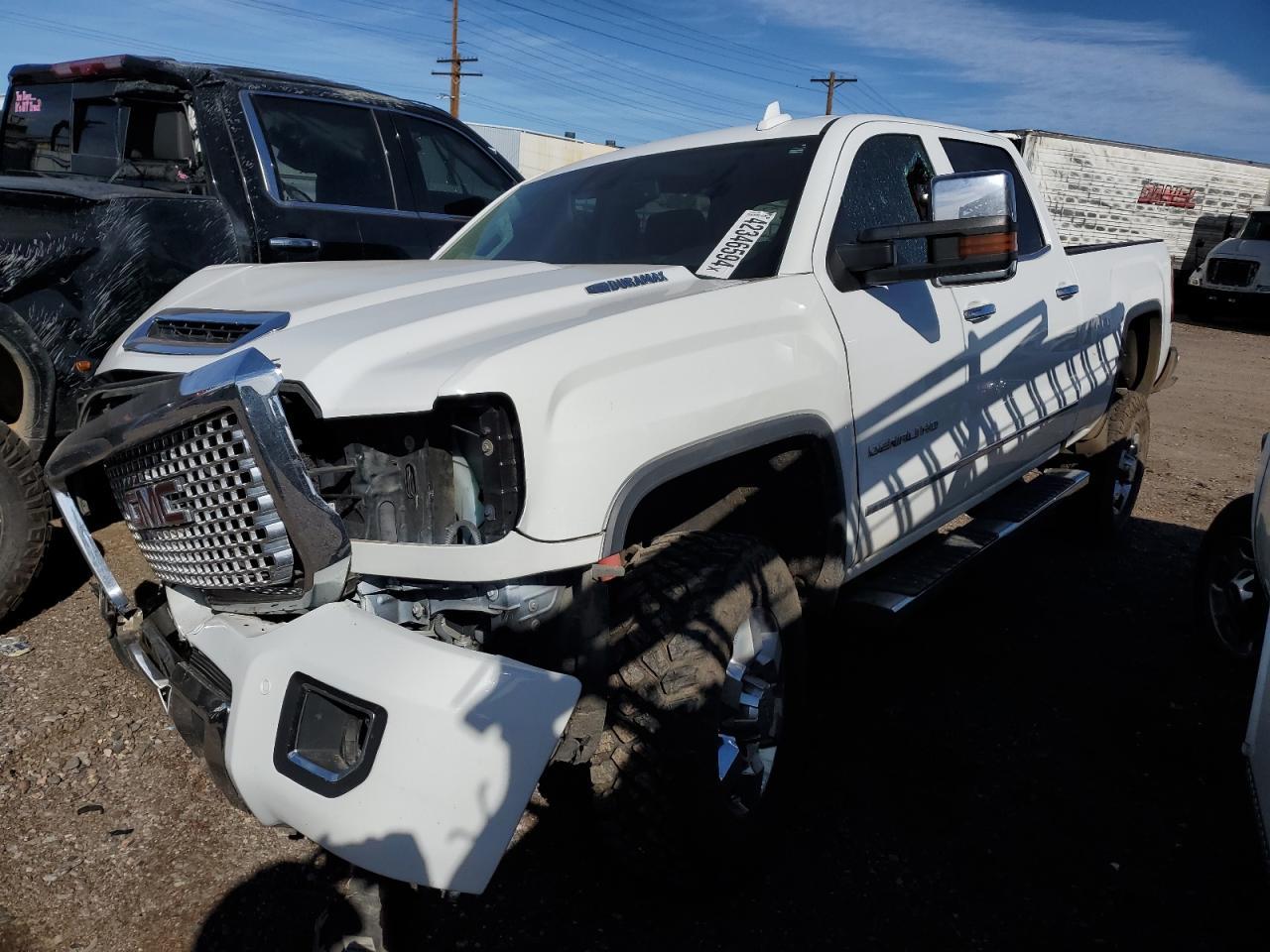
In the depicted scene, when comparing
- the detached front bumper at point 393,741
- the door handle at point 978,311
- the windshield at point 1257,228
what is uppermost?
the windshield at point 1257,228

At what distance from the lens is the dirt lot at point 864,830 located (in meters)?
2.54

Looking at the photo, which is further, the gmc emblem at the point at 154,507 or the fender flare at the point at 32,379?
the fender flare at the point at 32,379

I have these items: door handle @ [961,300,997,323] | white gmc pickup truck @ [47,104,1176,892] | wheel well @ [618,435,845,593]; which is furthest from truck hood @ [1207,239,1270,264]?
wheel well @ [618,435,845,593]

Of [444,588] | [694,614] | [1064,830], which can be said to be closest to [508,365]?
[444,588]

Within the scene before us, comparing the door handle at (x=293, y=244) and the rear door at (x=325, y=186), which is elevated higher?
the rear door at (x=325, y=186)

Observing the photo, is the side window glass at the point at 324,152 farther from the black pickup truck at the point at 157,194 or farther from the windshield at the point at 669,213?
the windshield at the point at 669,213

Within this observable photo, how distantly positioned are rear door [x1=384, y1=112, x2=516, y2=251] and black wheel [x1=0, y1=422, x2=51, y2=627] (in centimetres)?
244

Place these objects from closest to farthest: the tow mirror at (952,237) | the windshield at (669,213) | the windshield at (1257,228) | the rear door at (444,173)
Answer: the tow mirror at (952,237) < the windshield at (669,213) < the rear door at (444,173) < the windshield at (1257,228)

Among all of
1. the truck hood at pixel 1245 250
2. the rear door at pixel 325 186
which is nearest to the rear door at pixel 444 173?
the rear door at pixel 325 186

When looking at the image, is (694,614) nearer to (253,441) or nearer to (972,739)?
(253,441)

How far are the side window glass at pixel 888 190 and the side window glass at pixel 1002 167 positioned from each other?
0.38 metres

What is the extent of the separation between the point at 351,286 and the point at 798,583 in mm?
A: 1586

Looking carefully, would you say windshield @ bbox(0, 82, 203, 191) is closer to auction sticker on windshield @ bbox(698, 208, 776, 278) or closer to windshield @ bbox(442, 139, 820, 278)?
windshield @ bbox(442, 139, 820, 278)

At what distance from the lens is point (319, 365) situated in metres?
2.10
